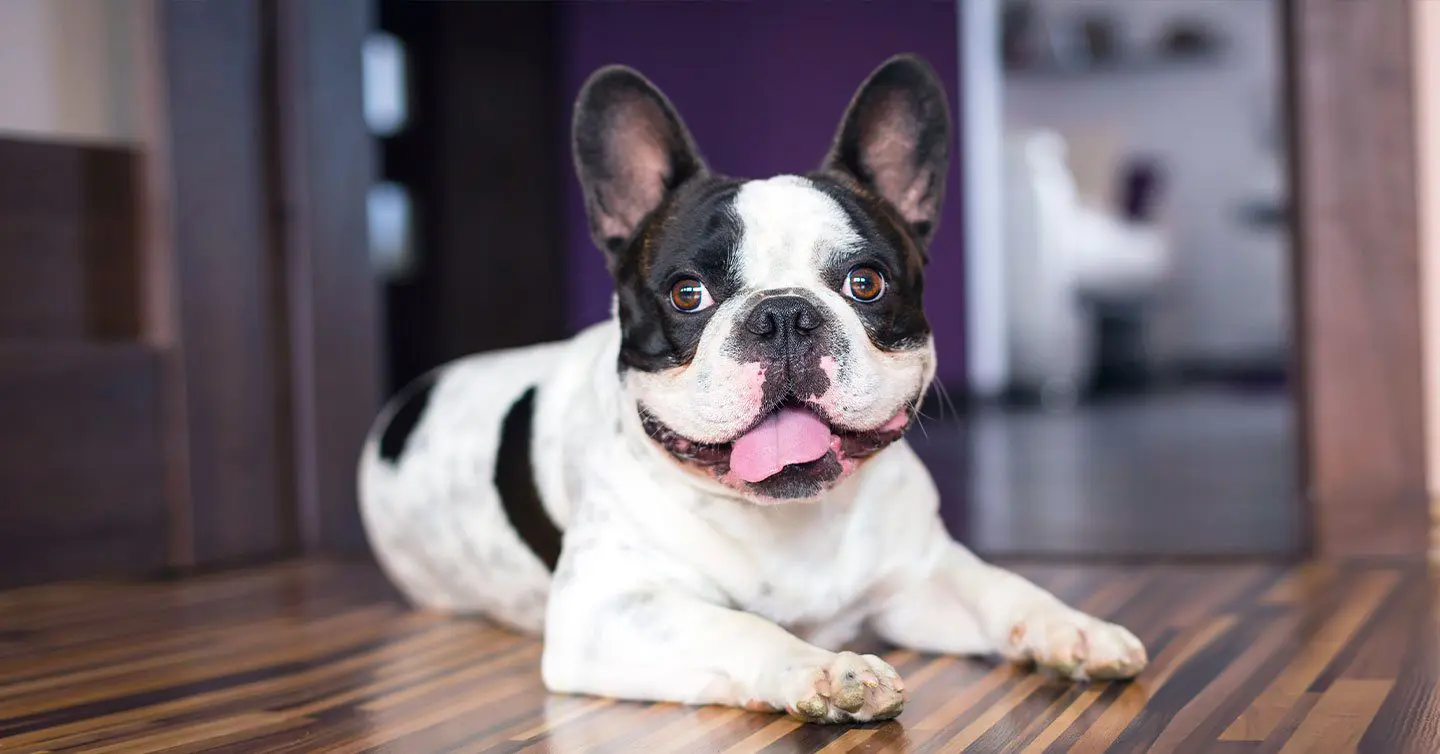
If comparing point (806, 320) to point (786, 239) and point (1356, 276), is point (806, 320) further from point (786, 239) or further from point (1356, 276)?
point (1356, 276)

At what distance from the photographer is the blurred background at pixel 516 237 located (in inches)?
134

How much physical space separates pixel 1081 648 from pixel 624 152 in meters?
0.95

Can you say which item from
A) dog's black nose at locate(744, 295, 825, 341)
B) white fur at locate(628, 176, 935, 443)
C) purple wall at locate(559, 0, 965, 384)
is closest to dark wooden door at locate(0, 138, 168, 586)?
white fur at locate(628, 176, 935, 443)

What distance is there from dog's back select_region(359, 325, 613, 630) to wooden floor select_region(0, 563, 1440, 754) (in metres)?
0.09

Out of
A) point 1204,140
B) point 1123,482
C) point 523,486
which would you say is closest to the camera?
point 523,486

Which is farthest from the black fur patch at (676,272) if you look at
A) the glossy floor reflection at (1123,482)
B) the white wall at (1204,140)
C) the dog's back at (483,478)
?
the white wall at (1204,140)

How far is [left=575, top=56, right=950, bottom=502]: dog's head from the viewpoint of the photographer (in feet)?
6.17

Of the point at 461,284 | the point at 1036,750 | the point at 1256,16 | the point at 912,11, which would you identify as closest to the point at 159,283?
the point at 1036,750

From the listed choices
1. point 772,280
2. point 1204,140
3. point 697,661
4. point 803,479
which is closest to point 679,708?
point 697,661

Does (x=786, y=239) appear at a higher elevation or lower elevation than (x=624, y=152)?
lower

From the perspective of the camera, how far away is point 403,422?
9.38 feet

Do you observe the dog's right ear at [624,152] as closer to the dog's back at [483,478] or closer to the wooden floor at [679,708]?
the dog's back at [483,478]

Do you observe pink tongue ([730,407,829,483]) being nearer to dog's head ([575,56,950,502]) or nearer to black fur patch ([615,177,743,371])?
dog's head ([575,56,950,502])

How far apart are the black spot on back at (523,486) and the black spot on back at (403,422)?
0.31 m
